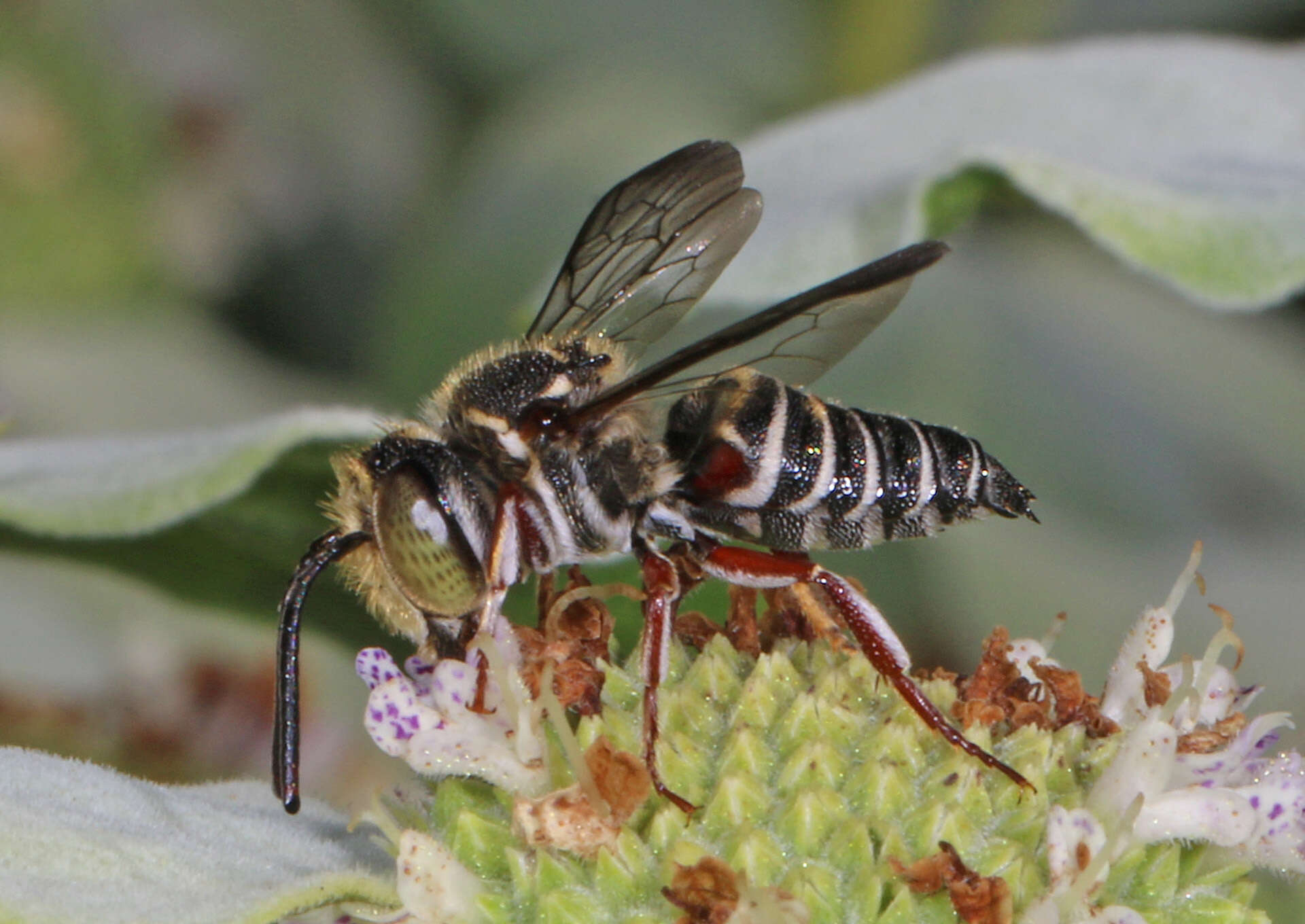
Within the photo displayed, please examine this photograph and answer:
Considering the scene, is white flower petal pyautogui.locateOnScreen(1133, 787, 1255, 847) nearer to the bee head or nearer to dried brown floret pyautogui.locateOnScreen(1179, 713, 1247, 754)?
dried brown floret pyautogui.locateOnScreen(1179, 713, 1247, 754)

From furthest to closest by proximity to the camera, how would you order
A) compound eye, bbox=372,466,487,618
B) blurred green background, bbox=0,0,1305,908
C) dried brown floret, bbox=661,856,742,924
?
1. blurred green background, bbox=0,0,1305,908
2. compound eye, bbox=372,466,487,618
3. dried brown floret, bbox=661,856,742,924

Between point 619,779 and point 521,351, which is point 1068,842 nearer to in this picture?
point 619,779

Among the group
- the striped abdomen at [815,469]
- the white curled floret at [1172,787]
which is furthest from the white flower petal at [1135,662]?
the striped abdomen at [815,469]

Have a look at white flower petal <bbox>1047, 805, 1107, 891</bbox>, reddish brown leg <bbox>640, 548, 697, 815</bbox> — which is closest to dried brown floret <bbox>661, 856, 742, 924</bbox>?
reddish brown leg <bbox>640, 548, 697, 815</bbox>

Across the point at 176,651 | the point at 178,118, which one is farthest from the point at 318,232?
the point at 176,651

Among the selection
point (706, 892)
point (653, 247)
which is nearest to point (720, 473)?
point (653, 247)
